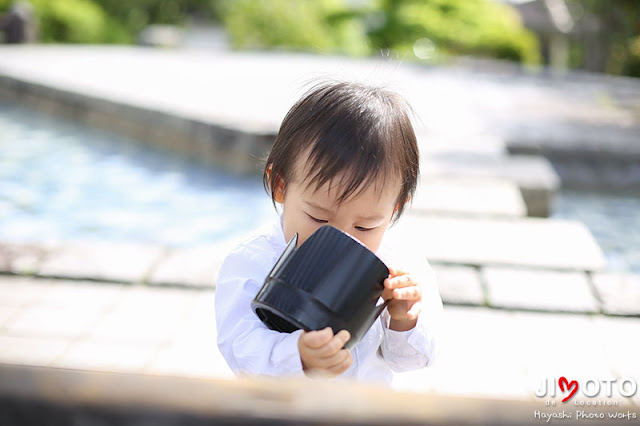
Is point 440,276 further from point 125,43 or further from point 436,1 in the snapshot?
→ point 436,1

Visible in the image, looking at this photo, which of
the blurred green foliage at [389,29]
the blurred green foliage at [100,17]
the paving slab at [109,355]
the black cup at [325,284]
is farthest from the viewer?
the blurred green foliage at [389,29]

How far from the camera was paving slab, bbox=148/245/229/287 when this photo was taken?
10.5 feet

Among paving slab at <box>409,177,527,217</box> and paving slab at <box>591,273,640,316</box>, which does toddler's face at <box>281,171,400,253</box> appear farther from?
paving slab at <box>409,177,527,217</box>

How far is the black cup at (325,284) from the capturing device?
1.25 m

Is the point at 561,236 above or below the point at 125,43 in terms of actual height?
above

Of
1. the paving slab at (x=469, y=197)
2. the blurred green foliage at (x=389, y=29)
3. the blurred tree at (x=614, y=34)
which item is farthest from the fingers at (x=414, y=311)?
the blurred tree at (x=614, y=34)

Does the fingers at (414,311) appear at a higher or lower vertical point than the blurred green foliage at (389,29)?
higher

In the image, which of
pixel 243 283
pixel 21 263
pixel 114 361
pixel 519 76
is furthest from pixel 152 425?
pixel 519 76

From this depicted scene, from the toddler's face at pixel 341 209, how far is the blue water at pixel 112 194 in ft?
9.36

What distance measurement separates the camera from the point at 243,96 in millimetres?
9133

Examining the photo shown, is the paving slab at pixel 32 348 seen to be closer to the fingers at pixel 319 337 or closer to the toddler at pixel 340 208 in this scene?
the toddler at pixel 340 208

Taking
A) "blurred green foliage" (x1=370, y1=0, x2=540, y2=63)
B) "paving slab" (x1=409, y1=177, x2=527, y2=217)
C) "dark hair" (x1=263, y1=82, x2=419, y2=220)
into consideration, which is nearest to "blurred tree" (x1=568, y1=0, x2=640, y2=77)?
"blurred green foliage" (x1=370, y1=0, x2=540, y2=63)

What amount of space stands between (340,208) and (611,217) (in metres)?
5.07

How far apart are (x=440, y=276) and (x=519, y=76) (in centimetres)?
1294
